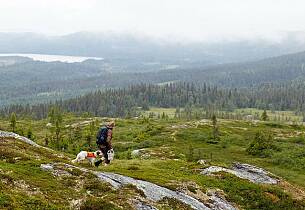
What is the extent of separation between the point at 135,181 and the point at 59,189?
8.94 metres

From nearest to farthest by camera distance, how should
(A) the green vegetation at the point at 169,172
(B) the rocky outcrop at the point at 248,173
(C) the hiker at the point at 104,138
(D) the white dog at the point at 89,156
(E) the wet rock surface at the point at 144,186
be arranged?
(A) the green vegetation at the point at 169,172, (E) the wet rock surface at the point at 144,186, (C) the hiker at the point at 104,138, (D) the white dog at the point at 89,156, (B) the rocky outcrop at the point at 248,173

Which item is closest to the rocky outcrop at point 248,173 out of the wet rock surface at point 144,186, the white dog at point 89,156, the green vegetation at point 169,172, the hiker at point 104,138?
the green vegetation at point 169,172

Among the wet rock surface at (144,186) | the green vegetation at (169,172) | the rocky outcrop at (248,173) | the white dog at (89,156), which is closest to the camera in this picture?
the green vegetation at (169,172)

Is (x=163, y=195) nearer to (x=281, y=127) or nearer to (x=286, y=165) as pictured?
(x=286, y=165)

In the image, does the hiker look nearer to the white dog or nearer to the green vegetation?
the white dog

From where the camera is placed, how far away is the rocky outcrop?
2132 inches

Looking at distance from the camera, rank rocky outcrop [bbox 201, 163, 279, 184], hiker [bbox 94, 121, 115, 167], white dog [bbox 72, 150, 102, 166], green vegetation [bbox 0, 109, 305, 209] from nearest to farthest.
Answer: green vegetation [bbox 0, 109, 305, 209]
hiker [bbox 94, 121, 115, 167]
white dog [bbox 72, 150, 102, 166]
rocky outcrop [bbox 201, 163, 279, 184]

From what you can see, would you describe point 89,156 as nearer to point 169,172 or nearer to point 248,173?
point 169,172

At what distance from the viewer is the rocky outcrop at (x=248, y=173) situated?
54156 millimetres

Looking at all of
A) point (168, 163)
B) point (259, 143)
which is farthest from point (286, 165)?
point (168, 163)

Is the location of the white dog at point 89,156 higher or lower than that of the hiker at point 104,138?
lower

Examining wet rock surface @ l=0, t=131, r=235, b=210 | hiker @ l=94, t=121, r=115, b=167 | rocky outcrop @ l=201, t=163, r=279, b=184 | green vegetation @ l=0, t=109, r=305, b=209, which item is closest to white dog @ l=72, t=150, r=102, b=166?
hiker @ l=94, t=121, r=115, b=167

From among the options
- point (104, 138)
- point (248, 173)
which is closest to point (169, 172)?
point (104, 138)

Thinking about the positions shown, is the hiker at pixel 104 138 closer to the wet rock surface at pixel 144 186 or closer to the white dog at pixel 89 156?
the white dog at pixel 89 156
